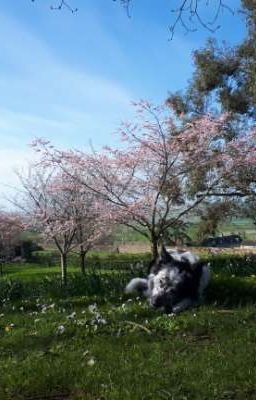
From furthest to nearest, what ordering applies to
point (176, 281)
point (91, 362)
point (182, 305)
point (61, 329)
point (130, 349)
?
point (176, 281) < point (182, 305) < point (61, 329) < point (130, 349) < point (91, 362)

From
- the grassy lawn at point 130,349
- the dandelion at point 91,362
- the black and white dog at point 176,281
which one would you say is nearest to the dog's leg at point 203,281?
the black and white dog at point 176,281

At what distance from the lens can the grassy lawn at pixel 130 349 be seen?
4.60 m

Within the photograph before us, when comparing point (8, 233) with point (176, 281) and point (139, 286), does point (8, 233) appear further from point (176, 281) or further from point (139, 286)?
point (176, 281)

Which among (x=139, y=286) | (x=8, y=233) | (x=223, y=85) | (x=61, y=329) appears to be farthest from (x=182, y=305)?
(x=8, y=233)

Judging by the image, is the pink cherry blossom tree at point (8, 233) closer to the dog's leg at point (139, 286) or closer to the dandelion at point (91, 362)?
the dog's leg at point (139, 286)

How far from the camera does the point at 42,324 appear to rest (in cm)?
757

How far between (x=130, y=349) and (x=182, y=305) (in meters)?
2.29

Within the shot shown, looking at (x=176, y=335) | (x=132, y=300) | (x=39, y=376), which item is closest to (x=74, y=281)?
(x=132, y=300)

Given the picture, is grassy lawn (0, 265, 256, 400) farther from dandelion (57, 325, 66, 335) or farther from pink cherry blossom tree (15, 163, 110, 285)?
pink cherry blossom tree (15, 163, 110, 285)

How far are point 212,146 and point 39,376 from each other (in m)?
14.8

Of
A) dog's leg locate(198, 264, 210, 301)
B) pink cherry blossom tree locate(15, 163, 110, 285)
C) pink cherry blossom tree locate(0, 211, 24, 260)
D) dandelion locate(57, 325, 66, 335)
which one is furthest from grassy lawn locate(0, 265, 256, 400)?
pink cherry blossom tree locate(0, 211, 24, 260)

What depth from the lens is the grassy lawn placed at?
4602mm

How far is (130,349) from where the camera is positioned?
19.3 feet

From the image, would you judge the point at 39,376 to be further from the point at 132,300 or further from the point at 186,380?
the point at 132,300
